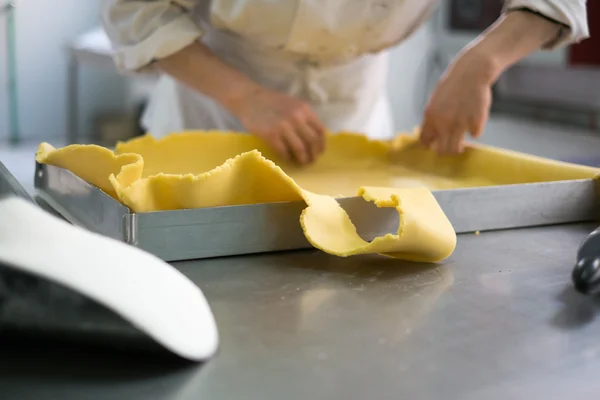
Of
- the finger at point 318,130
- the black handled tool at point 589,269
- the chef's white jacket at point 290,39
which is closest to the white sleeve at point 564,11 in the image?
the chef's white jacket at point 290,39

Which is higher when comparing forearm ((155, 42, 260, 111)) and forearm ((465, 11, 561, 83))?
forearm ((465, 11, 561, 83))

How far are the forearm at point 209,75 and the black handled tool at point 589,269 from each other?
396 millimetres

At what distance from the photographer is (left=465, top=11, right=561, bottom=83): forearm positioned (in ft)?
2.13

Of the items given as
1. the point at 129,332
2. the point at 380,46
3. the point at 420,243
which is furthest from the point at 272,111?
the point at 129,332

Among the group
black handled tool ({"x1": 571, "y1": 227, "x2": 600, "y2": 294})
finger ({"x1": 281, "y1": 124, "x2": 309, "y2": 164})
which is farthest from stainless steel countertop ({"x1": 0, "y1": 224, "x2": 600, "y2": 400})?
finger ({"x1": 281, "y1": 124, "x2": 309, "y2": 164})

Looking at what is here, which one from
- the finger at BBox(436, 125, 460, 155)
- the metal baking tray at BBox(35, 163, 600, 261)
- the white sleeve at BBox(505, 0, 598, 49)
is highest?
the white sleeve at BBox(505, 0, 598, 49)

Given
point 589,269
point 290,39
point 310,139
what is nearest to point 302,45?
point 290,39

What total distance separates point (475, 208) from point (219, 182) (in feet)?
0.62

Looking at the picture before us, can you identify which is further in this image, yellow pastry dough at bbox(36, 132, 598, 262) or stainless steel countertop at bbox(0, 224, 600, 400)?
yellow pastry dough at bbox(36, 132, 598, 262)

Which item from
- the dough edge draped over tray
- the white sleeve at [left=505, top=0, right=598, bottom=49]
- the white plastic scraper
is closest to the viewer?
the white plastic scraper

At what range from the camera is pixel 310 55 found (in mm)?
768

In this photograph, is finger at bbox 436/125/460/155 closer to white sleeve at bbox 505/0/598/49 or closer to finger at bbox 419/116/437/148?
finger at bbox 419/116/437/148

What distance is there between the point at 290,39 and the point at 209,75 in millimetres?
97

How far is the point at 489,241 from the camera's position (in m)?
0.47
